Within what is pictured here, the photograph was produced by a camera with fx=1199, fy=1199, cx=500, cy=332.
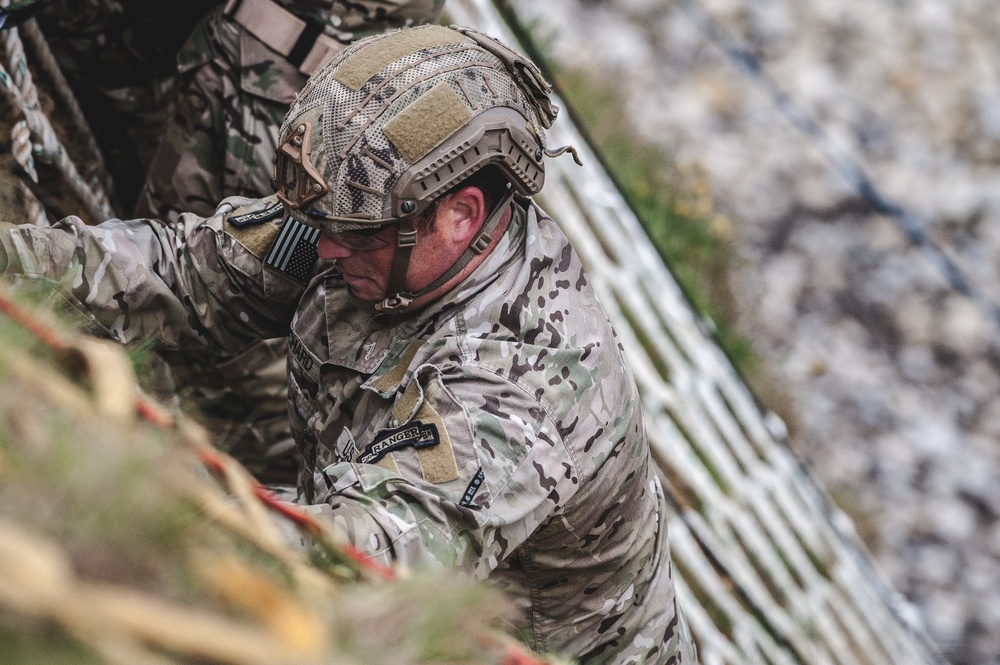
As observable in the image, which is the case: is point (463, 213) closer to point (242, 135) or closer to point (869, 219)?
point (242, 135)

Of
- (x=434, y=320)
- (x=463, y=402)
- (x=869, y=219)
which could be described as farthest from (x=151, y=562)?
(x=869, y=219)

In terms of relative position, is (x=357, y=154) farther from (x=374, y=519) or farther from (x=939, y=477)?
(x=939, y=477)

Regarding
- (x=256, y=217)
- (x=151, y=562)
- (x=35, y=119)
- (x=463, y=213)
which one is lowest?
(x=35, y=119)

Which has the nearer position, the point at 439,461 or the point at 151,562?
the point at 151,562

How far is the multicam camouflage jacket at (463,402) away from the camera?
190cm

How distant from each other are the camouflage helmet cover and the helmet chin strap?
2.7 inches

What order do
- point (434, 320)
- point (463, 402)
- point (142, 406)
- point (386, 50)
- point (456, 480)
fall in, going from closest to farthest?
point (142, 406), point (456, 480), point (463, 402), point (386, 50), point (434, 320)

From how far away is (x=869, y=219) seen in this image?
764 cm

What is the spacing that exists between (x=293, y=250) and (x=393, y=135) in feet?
1.63

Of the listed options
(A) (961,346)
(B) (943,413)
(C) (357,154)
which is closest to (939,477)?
(B) (943,413)

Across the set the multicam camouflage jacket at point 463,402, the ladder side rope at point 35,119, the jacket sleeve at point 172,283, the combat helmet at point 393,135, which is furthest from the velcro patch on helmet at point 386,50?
the ladder side rope at point 35,119

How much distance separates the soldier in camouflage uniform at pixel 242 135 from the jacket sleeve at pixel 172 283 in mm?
426

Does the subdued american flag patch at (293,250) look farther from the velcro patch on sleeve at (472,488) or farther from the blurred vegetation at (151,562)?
the blurred vegetation at (151,562)

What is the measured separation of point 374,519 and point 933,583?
17.5 feet
